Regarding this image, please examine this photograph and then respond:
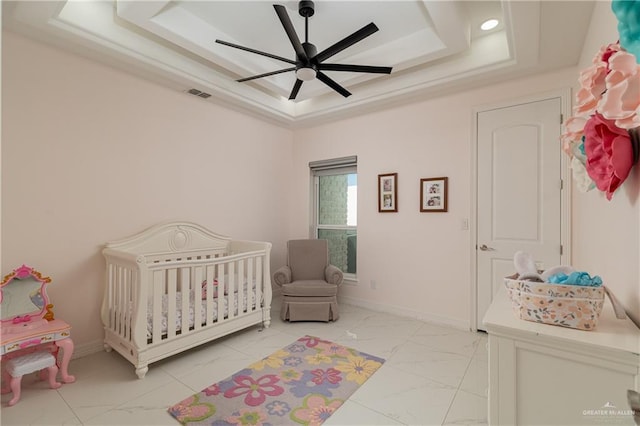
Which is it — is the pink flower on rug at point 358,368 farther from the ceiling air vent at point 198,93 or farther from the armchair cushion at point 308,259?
the ceiling air vent at point 198,93

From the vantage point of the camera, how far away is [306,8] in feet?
6.95

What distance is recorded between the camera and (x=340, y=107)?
11.6ft

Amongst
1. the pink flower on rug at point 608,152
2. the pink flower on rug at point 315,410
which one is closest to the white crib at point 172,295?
the pink flower on rug at point 315,410

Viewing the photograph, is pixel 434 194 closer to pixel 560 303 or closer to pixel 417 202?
pixel 417 202

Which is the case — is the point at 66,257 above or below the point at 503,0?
below

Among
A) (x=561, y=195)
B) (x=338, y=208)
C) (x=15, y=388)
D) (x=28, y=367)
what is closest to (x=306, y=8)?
(x=338, y=208)

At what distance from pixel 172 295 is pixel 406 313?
8.16 feet

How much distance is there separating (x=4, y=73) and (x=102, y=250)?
1.46 meters

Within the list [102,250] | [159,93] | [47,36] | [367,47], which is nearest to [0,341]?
[102,250]

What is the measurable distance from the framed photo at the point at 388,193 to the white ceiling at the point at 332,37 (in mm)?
898

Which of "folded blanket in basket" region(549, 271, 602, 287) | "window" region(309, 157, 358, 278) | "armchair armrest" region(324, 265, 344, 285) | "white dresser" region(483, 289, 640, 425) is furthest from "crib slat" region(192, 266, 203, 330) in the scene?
"folded blanket in basket" region(549, 271, 602, 287)

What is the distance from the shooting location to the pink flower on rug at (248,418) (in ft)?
5.45

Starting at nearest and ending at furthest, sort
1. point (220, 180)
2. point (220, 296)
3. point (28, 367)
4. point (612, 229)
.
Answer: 1. point (612, 229)
2. point (28, 367)
3. point (220, 296)
4. point (220, 180)

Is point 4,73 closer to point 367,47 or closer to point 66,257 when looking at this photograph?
point 66,257
